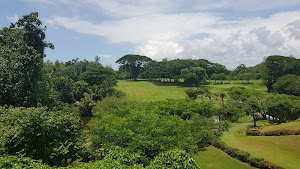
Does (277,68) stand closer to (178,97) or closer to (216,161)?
(178,97)

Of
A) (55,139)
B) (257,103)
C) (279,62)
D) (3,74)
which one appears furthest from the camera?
(279,62)

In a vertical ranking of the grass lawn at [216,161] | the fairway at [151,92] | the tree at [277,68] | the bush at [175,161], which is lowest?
the grass lawn at [216,161]

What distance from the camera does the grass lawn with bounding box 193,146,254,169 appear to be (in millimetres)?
27094

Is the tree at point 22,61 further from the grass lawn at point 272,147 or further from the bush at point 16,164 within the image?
the bush at point 16,164

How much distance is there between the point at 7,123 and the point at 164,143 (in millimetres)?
10281

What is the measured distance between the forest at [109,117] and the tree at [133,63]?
74.5ft

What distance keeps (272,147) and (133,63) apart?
8652cm

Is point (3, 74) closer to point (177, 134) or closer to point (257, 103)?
point (177, 134)

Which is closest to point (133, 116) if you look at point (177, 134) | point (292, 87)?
point (177, 134)

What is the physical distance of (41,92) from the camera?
4047 cm

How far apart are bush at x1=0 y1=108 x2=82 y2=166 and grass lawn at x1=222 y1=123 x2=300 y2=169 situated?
60.9 ft

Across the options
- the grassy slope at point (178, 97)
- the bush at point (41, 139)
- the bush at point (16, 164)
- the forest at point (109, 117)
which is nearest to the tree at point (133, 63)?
the grassy slope at point (178, 97)

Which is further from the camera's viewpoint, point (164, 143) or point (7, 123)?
point (7, 123)

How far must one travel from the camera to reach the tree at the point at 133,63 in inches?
4523
